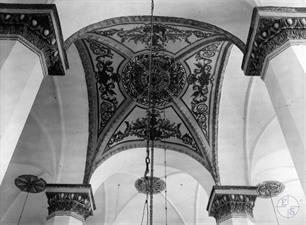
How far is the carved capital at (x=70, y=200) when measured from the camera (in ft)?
22.1

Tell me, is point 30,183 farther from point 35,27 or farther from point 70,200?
point 35,27

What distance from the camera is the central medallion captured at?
7.48 meters

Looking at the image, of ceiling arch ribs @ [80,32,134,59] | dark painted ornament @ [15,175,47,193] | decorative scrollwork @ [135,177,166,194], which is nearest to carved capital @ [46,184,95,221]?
dark painted ornament @ [15,175,47,193]

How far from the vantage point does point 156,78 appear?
25.3 ft

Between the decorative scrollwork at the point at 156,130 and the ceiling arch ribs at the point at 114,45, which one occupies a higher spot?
the ceiling arch ribs at the point at 114,45

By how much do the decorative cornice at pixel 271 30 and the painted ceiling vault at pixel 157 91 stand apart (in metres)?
2.23

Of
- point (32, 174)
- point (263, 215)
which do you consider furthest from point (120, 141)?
point (263, 215)

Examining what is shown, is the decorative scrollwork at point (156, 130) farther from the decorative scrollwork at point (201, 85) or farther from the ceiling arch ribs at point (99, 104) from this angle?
the decorative scrollwork at point (201, 85)

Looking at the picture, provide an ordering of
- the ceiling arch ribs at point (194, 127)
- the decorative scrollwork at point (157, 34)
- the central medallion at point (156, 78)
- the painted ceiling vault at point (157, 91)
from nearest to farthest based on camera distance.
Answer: the decorative scrollwork at point (157, 34)
the painted ceiling vault at point (157, 91)
the central medallion at point (156, 78)
the ceiling arch ribs at point (194, 127)

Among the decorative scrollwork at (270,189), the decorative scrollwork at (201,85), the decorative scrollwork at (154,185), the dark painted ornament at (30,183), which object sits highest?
the decorative scrollwork at (201,85)

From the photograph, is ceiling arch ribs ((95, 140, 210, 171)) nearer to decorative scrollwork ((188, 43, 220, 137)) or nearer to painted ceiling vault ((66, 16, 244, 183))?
painted ceiling vault ((66, 16, 244, 183))

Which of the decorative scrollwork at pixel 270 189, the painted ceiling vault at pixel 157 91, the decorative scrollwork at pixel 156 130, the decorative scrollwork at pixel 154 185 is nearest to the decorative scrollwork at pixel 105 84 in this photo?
the painted ceiling vault at pixel 157 91

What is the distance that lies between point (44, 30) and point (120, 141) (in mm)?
3892

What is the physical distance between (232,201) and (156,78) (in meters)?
2.86
